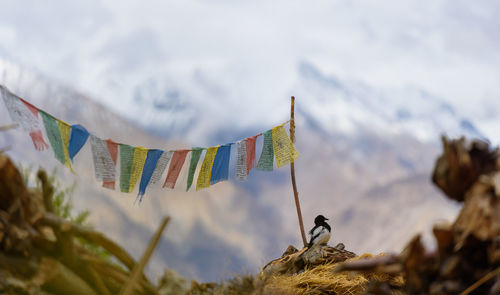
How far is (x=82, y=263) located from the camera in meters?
3.54

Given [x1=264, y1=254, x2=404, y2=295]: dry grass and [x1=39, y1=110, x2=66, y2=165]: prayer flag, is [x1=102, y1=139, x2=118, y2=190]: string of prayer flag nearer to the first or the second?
[x1=39, y1=110, x2=66, y2=165]: prayer flag

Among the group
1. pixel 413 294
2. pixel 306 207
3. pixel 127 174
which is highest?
pixel 306 207

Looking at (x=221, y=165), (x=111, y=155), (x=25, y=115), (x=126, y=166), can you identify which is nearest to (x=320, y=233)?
(x=221, y=165)

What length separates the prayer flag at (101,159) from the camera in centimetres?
755

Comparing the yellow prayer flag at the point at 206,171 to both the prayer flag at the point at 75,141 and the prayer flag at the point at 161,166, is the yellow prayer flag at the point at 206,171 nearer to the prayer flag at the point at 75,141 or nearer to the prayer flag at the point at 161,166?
the prayer flag at the point at 161,166

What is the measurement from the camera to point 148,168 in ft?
27.0

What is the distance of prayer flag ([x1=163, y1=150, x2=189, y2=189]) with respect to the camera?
28.5ft

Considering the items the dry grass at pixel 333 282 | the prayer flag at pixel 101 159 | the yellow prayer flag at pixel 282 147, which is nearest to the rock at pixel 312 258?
the dry grass at pixel 333 282

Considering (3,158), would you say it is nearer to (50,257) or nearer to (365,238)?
(50,257)

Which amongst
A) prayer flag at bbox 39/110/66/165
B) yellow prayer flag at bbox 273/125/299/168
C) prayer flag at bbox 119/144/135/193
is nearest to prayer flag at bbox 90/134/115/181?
prayer flag at bbox 119/144/135/193

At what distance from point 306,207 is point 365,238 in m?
23.0

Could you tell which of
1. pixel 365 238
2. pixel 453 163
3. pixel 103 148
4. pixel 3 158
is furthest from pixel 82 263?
pixel 365 238

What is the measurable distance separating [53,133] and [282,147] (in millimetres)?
3711

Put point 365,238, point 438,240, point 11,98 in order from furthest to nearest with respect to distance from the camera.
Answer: point 365,238 → point 11,98 → point 438,240
